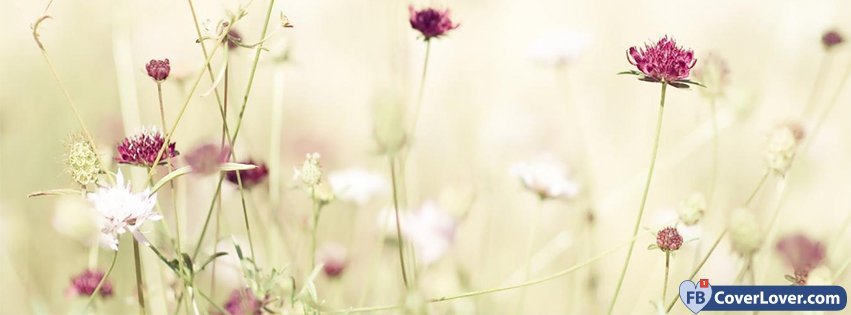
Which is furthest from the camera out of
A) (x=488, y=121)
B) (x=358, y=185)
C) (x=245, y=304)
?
(x=488, y=121)

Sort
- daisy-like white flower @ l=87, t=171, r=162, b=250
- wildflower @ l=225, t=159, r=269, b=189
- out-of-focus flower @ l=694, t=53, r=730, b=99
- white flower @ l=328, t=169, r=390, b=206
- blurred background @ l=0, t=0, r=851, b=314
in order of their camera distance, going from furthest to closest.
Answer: blurred background @ l=0, t=0, r=851, b=314, white flower @ l=328, t=169, r=390, b=206, out-of-focus flower @ l=694, t=53, r=730, b=99, wildflower @ l=225, t=159, r=269, b=189, daisy-like white flower @ l=87, t=171, r=162, b=250

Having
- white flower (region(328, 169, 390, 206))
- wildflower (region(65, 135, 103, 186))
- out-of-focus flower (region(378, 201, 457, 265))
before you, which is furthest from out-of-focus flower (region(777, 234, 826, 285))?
wildflower (region(65, 135, 103, 186))

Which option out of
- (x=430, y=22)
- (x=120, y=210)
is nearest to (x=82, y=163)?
(x=120, y=210)

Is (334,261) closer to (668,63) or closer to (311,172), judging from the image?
(311,172)

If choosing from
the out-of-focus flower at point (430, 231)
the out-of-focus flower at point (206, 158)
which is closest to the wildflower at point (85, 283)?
the out-of-focus flower at point (206, 158)

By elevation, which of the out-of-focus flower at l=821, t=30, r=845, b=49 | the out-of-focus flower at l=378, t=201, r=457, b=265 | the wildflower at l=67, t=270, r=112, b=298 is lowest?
the wildflower at l=67, t=270, r=112, b=298

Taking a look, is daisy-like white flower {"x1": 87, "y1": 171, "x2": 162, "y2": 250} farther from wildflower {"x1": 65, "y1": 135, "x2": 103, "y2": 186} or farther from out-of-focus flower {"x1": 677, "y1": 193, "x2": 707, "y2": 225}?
out-of-focus flower {"x1": 677, "y1": 193, "x2": 707, "y2": 225}

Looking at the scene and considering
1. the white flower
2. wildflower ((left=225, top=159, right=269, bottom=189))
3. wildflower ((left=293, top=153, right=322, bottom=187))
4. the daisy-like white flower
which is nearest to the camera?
the daisy-like white flower
